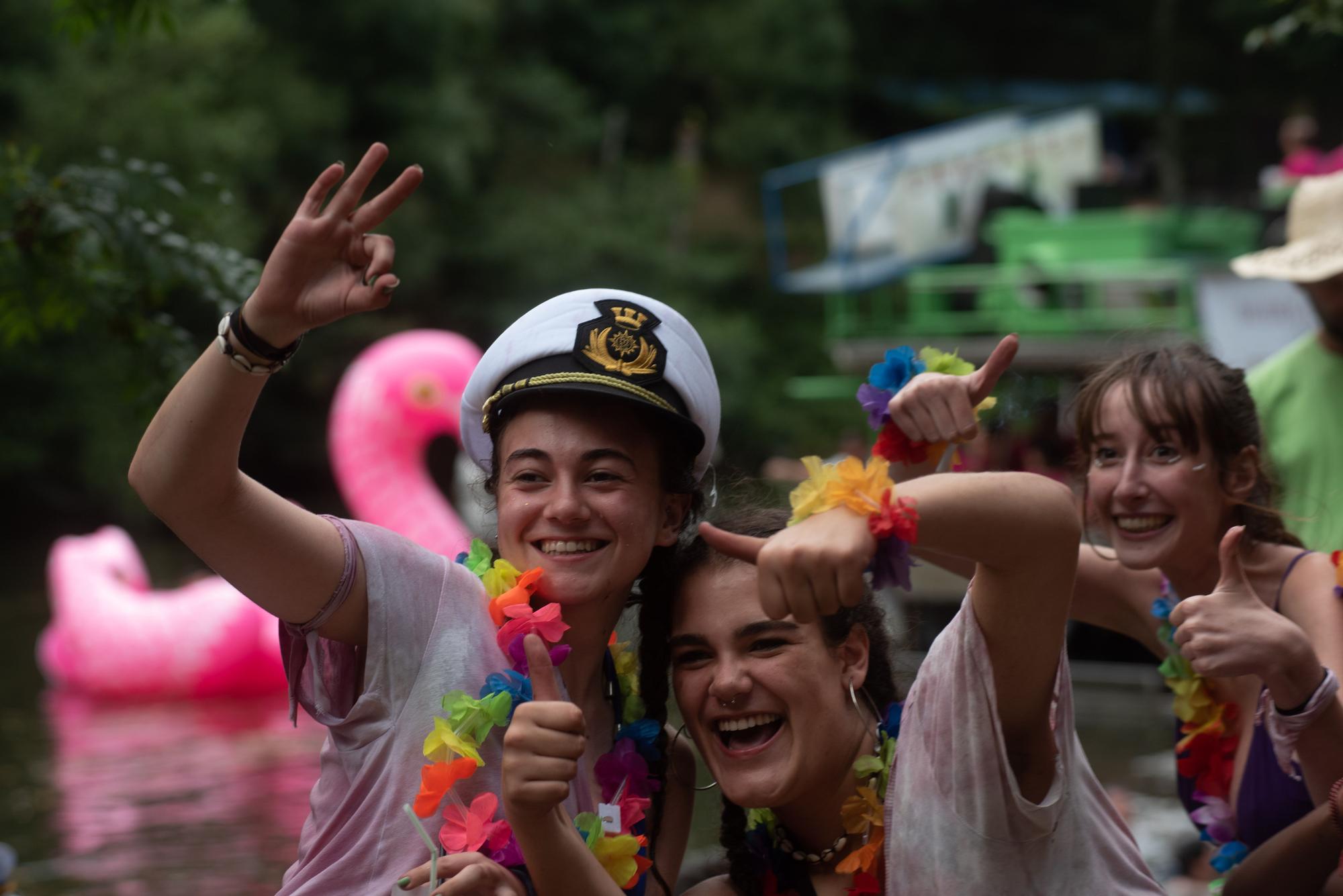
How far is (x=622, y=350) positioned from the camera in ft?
8.40

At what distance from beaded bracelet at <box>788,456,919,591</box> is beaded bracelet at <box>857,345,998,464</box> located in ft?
0.82

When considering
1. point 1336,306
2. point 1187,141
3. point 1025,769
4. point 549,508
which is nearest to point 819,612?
point 1025,769

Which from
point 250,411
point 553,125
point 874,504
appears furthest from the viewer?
point 553,125

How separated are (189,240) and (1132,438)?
2640mm

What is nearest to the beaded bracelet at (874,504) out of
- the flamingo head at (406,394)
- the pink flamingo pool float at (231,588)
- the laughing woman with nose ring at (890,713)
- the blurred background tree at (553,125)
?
the laughing woman with nose ring at (890,713)

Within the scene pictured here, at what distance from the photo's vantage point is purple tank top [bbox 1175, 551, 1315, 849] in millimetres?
2734

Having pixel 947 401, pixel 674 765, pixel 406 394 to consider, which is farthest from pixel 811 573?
pixel 406 394

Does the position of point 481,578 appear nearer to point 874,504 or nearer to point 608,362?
point 608,362

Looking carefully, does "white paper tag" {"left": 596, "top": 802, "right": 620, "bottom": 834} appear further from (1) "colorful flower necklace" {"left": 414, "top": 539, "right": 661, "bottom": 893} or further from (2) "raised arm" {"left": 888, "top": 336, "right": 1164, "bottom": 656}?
(2) "raised arm" {"left": 888, "top": 336, "right": 1164, "bottom": 656}

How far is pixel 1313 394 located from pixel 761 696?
6.27 ft

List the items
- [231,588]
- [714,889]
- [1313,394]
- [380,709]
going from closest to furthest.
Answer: [380,709], [714,889], [1313,394], [231,588]

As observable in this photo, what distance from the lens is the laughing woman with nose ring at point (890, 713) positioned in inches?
79.4

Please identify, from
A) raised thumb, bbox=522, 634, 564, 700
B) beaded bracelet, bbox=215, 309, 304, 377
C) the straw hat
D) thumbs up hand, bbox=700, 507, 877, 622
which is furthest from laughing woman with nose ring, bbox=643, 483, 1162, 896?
the straw hat

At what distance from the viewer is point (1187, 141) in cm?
3164
